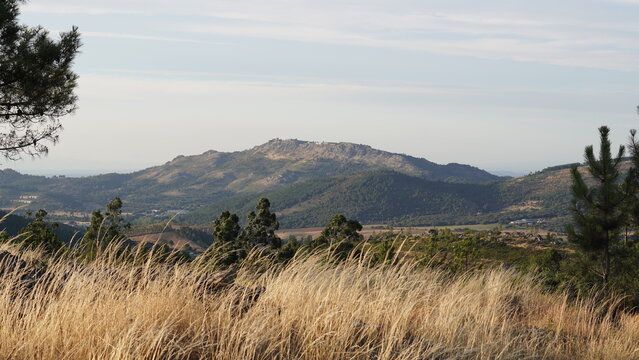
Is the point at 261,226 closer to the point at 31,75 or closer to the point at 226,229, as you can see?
the point at 226,229

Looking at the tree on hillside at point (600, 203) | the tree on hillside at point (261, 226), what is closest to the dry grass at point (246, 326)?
the tree on hillside at point (600, 203)

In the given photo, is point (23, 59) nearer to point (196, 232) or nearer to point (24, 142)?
point (24, 142)

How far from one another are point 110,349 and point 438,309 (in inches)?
145

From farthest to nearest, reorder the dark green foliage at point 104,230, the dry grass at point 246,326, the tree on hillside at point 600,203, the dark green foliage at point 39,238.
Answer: the tree on hillside at point 600,203 → the dark green foliage at point 39,238 → the dark green foliage at point 104,230 → the dry grass at point 246,326

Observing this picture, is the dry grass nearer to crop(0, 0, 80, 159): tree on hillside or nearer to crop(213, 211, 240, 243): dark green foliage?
crop(0, 0, 80, 159): tree on hillside

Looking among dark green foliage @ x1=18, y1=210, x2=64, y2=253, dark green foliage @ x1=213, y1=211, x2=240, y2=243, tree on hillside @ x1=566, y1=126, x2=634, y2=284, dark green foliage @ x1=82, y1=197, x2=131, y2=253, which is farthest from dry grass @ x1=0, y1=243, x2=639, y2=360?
dark green foliage @ x1=213, y1=211, x2=240, y2=243

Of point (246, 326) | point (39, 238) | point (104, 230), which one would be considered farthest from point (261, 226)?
point (246, 326)

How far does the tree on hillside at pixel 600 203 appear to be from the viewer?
23391 millimetres

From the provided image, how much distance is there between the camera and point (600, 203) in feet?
77.5

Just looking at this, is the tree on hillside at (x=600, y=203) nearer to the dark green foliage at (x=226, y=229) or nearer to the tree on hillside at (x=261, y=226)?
the dark green foliage at (x=226, y=229)

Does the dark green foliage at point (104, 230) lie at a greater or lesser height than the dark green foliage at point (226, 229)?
greater

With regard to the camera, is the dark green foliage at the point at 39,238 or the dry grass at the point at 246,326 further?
the dark green foliage at the point at 39,238

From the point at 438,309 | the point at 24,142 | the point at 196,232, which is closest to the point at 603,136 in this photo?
the point at 438,309

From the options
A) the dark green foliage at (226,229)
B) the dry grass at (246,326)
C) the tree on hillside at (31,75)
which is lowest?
the dark green foliage at (226,229)
